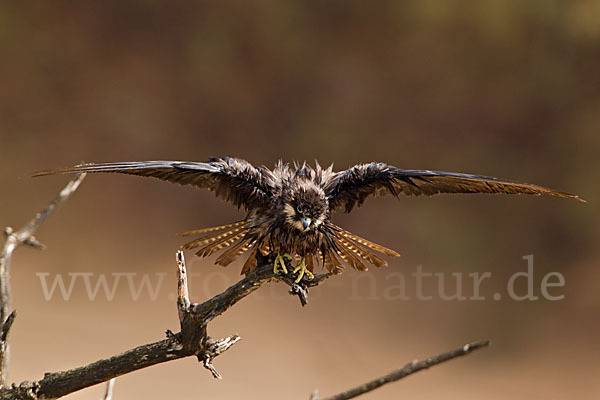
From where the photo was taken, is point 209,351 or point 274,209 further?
point 274,209

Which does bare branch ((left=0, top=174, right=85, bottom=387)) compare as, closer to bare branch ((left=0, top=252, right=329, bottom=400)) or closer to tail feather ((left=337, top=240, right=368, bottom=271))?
bare branch ((left=0, top=252, right=329, bottom=400))

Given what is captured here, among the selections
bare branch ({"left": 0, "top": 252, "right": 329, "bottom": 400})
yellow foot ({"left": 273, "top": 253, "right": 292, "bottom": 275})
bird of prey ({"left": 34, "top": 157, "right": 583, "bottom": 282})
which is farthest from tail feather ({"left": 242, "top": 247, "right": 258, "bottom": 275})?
bare branch ({"left": 0, "top": 252, "right": 329, "bottom": 400})

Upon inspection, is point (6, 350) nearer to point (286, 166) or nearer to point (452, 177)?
point (286, 166)

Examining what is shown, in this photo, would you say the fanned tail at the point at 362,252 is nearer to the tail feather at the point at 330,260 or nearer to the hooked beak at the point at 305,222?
the tail feather at the point at 330,260

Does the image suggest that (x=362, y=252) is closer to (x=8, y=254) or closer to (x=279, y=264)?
(x=279, y=264)

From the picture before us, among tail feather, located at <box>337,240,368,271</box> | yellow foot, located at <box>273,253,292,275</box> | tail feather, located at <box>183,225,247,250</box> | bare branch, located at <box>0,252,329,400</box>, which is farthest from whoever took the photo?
tail feather, located at <box>337,240,368,271</box>

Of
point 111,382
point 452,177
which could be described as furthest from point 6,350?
point 452,177

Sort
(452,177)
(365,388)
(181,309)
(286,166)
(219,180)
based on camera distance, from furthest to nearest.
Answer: (286,166), (219,180), (452,177), (181,309), (365,388)
